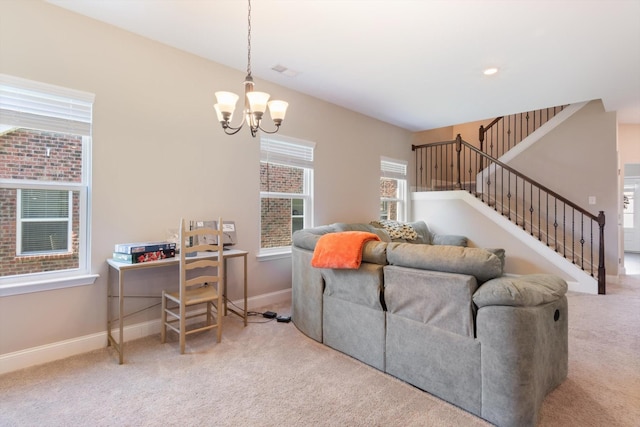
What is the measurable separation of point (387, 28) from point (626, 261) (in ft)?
26.0

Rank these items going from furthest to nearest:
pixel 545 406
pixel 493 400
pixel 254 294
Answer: pixel 254 294 < pixel 545 406 < pixel 493 400

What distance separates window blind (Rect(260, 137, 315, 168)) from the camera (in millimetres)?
4008

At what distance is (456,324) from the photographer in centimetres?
191

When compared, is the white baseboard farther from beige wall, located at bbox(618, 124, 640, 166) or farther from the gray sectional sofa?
beige wall, located at bbox(618, 124, 640, 166)

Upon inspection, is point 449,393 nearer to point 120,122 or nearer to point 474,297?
point 474,297

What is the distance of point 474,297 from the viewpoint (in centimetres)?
185

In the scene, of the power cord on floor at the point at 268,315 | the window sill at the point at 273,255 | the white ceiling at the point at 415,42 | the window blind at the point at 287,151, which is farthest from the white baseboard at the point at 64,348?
the white ceiling at the point at 415,42

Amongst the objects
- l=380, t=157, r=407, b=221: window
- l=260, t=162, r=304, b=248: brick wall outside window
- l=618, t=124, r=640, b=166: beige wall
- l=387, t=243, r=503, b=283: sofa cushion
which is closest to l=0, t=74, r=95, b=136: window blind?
l=260, t=162, r=304, b=248: brick wall outside window

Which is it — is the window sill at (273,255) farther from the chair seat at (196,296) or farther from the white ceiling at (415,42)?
the white ceiling at (415,42)

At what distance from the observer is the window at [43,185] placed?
2.42 meters

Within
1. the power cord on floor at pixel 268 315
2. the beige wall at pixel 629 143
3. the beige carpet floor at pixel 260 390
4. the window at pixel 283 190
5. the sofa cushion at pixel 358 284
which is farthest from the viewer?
the beige wall at pixel 629 143

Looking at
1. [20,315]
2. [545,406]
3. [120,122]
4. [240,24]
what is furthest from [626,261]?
[20,315]

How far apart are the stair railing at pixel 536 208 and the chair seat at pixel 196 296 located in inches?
187

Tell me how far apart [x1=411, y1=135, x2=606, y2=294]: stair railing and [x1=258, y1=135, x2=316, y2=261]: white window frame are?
295cm
